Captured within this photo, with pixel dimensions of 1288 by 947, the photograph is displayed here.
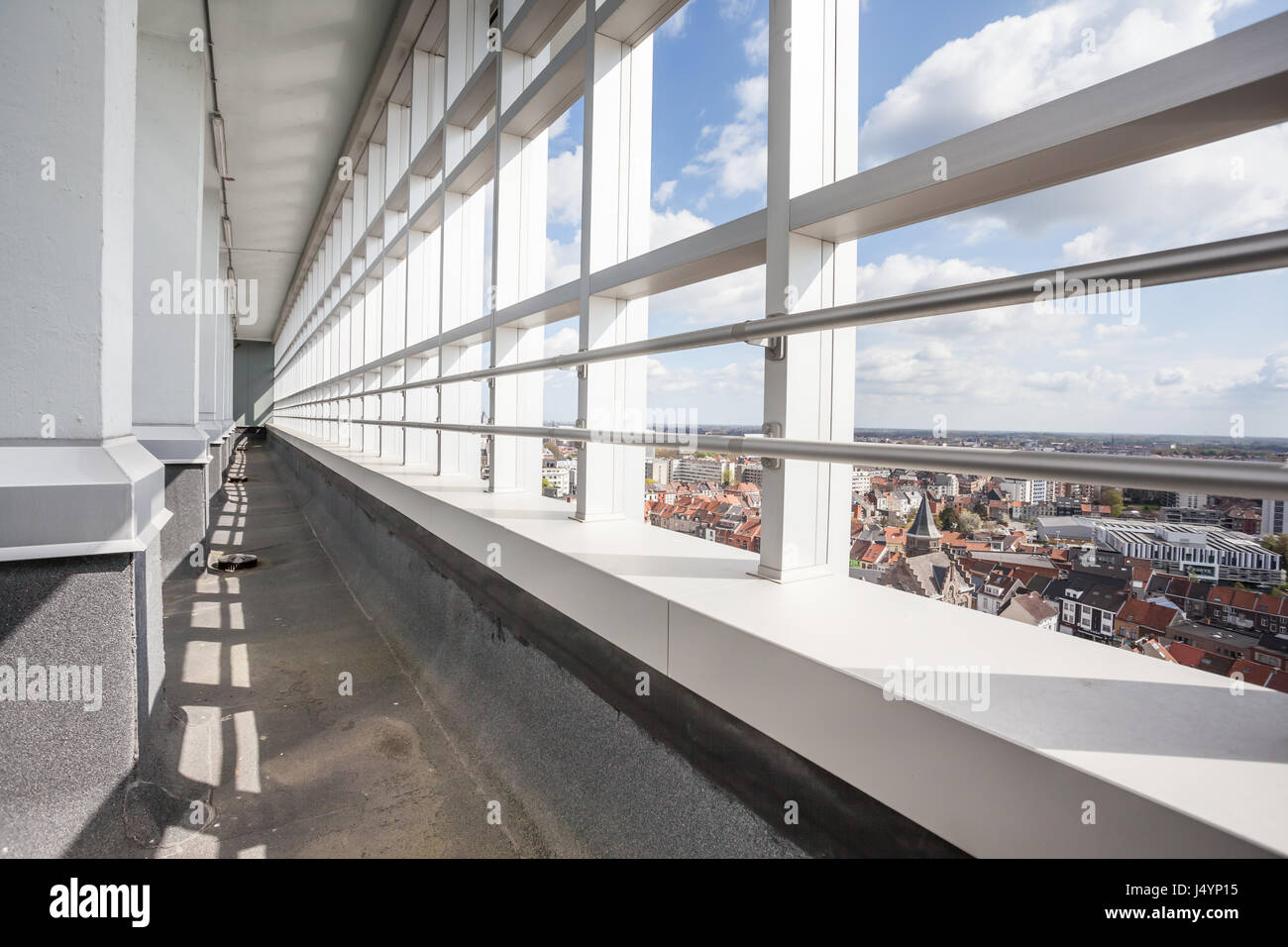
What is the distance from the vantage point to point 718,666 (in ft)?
4.24

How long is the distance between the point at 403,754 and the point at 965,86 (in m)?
2.38

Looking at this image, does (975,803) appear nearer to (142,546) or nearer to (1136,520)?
(1136,520)

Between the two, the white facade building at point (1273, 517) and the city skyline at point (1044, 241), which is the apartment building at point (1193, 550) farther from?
the city skyline at point (1044, 241)

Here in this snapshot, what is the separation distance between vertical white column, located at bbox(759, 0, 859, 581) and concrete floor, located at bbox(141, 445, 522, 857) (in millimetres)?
1074

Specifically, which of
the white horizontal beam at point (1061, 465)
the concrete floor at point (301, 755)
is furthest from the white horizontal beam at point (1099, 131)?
the concrete floor at point (301, 755)

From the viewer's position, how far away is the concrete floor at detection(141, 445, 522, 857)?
1.74 metres

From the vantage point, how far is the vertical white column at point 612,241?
2.46 m

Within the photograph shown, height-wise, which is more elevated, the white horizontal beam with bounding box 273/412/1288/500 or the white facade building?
the white horizontal beam with bounding box 273/412/1288/500

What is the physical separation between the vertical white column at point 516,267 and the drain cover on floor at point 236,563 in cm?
269

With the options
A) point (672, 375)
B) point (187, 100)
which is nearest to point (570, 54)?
point (672, 375)

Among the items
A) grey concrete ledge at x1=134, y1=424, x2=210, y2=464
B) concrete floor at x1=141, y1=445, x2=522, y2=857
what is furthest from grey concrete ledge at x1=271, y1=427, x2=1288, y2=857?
grey concrete ledge at x1=134, y1=424, x2=210, y2=464

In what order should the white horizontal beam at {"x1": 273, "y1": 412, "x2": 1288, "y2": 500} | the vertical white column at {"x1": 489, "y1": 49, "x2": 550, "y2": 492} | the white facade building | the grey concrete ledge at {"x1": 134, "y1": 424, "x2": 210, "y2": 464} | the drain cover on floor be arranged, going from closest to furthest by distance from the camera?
the white horizontal beam at {"x1": 273, "y1": 412, "x2": 1288, "y2": 500}, the white facade building, the vertical white column at {"x1": 489, "y1": 49, "x2": 550, "y2": 492}, the grey concrete ledge at {"x1": 134, "y1": 424, "x2": 210, "y2": 464}, the drain cover on floor

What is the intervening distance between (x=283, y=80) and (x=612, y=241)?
20.7 ft

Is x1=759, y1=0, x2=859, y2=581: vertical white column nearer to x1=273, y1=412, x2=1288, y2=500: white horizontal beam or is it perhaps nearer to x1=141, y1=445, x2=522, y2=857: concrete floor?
x1=273, y1=412, x2=1288, y2=500: white horizontal beam
